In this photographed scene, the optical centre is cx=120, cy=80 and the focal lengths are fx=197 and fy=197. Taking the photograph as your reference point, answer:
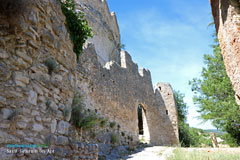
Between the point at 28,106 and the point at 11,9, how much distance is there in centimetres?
146

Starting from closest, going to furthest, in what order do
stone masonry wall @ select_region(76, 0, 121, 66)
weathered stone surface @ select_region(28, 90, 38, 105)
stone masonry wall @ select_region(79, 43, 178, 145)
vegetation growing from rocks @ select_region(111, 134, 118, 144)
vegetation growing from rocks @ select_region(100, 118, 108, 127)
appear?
weathered stone surface @ select_region(28, 90, 38, 105) → vegetation growing from rocks @ select_region(100, 118, 108, 127) → stone masonry wall @ select_region(79, 43, 178, 145) → vegetation growing from rocks @ select_region(111, 134, 118, 144) → stone masonry wall @ select_region(76, 0, 121, 66)

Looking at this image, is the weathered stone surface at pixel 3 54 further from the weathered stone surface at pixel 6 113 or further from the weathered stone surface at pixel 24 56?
the weathered stone surface at pixel 6 113

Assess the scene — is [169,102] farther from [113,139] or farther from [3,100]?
[3,100]

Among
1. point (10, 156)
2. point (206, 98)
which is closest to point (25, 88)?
point (10, 156)

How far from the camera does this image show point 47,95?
3273 millimetres

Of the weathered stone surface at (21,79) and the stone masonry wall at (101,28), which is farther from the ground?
the stone masonry wall at (101,28)

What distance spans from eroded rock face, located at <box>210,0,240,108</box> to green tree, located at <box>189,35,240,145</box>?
7992 mm

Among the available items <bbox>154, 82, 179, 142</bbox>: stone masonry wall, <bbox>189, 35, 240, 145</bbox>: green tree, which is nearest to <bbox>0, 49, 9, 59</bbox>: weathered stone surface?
<bbox>189, 35, 240, 145</bbox>: green tree

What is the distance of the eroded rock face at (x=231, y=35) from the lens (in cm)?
293

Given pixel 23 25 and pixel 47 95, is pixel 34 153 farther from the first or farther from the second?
pixel 23 25

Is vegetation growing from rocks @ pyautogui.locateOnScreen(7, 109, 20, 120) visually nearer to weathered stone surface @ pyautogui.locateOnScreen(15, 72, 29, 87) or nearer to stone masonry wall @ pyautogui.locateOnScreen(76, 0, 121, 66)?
weathered stone surface @ pyautogui.locateOnScreen(15, 72, 29, 87)

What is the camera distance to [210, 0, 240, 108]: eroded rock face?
2932 mm

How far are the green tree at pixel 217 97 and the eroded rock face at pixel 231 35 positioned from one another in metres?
7.99

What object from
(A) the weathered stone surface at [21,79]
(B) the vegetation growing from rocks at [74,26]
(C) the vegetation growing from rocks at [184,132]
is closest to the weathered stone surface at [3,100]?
(A) the weathered stone surface at [21,79]
